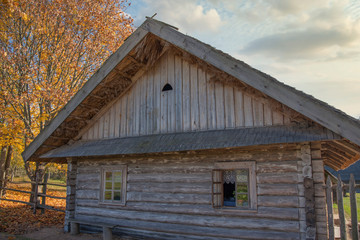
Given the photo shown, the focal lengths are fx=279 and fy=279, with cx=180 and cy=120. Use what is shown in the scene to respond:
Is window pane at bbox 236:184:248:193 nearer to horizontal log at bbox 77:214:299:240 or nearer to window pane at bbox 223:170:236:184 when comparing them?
window pane at bbox 223:170:236:184

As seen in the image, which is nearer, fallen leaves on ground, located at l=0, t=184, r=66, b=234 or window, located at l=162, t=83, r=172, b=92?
window, located at l=162, t=83, r=172, b=92

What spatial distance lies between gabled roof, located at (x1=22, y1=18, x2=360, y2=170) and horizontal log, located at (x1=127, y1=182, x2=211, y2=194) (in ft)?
9.67

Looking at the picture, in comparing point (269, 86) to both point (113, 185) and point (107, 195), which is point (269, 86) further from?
point (107, 195)

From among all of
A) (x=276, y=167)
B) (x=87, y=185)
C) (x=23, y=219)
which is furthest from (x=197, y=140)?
(x=23, y=219)

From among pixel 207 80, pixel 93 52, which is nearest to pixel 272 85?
pixel 207 80

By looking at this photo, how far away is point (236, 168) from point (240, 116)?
4.46 ft

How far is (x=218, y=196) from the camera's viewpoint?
732 centimetres

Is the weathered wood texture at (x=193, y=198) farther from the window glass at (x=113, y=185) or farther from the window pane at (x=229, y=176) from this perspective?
the window pane at (x=229, y=176)

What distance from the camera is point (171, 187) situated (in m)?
7.96

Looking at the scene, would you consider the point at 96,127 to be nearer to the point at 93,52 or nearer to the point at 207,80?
the point at 207,80

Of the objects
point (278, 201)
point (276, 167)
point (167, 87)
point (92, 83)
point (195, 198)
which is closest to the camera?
point (278, 201)

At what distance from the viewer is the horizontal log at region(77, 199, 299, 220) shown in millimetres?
6398

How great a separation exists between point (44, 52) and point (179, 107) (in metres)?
9.85

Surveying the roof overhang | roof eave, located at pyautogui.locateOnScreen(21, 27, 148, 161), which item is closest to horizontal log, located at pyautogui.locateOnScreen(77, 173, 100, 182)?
the roof overhang
